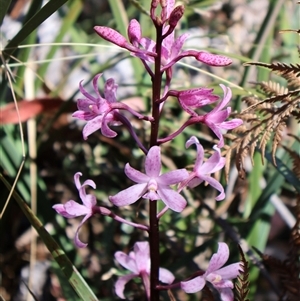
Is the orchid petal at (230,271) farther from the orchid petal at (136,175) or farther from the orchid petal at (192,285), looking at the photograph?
the orchid petal at (136,175)

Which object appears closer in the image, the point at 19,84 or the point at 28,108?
the point at 28,108

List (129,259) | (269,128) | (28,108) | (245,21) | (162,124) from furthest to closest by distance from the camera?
(245,21) → (162,124) → (28,108) → (129,259) → (269,128)

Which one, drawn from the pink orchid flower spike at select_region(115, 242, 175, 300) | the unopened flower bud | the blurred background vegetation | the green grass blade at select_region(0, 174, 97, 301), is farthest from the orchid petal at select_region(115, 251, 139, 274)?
the unopened flower bud

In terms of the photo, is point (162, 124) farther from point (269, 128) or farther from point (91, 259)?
point (269, 128)

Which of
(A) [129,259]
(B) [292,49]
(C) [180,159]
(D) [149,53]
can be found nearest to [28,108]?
(C) [180,159]

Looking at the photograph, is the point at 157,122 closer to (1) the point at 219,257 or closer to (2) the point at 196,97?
(2) the point at 196,97

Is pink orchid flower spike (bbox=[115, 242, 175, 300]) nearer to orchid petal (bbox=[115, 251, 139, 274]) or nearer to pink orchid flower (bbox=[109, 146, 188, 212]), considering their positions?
orchid petal (bbox=[115, 251, 139, 274])
